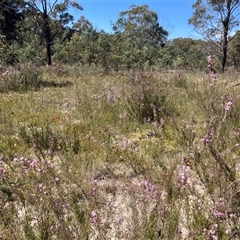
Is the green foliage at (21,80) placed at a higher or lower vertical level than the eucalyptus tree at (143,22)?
lower

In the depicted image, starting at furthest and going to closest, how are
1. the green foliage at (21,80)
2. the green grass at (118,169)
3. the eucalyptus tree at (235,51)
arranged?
the eucalyptus tree at (235,51) → the green foliage at (21,80) → the green grass at (118,169)

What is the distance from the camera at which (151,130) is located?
4.58 m

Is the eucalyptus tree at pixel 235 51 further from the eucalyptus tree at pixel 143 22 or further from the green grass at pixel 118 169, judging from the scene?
the green grass at pixel 118 169

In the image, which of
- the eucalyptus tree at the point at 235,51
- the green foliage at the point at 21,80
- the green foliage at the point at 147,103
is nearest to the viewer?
the green foliage at the point at 147,103

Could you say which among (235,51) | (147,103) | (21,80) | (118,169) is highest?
(235,51)

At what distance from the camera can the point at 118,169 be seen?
3.39m

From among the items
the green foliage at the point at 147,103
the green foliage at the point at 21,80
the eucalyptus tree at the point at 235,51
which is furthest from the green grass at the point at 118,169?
the eucalyptus tree at the point at 235,51

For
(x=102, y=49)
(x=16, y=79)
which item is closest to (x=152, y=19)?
(x=102, y=49)

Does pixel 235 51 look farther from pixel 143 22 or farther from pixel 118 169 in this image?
pixel 118 169

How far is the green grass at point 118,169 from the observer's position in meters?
2.13

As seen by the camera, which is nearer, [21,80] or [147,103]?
[147,103]

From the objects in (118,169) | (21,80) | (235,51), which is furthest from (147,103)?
(235,51)

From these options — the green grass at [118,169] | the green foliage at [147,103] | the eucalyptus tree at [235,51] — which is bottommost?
the green grass at [118,169]

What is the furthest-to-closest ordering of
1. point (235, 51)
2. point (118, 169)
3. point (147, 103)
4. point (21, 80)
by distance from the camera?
point (235, 51)
point (21, 80)
point (147, 103)
point (118, 169)
